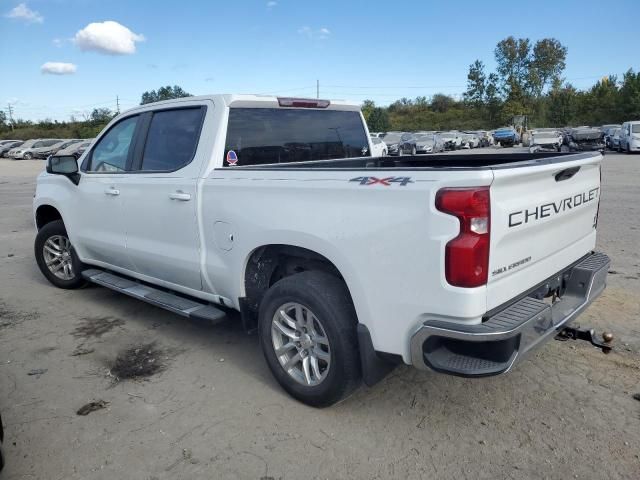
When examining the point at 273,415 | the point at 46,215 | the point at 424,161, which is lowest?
the point at 273,415

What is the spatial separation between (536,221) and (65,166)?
4.28 metres

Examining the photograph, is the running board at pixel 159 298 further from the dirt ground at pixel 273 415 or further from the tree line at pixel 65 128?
the tree line at pixel 65 128

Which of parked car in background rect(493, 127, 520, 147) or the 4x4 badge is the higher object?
the 4x4 badge

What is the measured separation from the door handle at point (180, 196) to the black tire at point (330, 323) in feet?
3.45

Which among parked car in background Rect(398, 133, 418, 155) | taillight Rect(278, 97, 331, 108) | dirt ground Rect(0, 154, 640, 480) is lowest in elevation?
dirt ground Rect(0, 154, 640, 480)

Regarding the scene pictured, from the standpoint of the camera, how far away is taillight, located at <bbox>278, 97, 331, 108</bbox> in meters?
4.38

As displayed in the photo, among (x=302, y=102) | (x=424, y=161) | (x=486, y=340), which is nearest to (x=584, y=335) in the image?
(x=486, y=340)

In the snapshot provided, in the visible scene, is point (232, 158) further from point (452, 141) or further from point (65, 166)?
point (452, 141)

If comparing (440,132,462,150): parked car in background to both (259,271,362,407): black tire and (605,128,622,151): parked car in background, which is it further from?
(259,271,362,407): black tire

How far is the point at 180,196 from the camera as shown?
13.0 feet

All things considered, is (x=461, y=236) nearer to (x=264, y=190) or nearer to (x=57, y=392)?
(x=264, y=190)

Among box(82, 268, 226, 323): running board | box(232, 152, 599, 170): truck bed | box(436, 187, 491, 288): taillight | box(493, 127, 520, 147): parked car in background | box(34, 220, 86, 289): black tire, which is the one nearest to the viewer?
box(436, 187, 491, 288): taillight

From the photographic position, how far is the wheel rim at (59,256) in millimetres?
5777

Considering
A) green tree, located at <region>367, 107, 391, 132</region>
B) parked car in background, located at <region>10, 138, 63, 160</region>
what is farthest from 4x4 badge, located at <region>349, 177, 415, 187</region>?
green tree, located at <region>367, 107, 391, 132</region>
